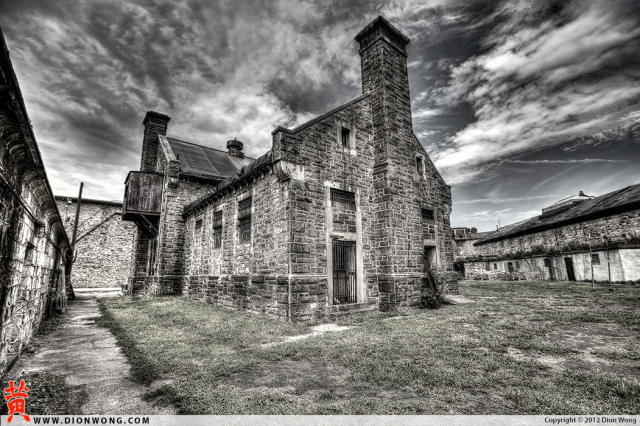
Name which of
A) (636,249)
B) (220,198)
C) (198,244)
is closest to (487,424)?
(220,198)

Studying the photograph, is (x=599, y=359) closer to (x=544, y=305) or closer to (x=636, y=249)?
(x=544, y=305)

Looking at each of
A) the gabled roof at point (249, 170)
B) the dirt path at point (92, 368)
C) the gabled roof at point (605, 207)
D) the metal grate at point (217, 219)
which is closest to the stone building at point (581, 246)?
the gabled roof at point (605, 207)

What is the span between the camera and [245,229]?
1082 cm

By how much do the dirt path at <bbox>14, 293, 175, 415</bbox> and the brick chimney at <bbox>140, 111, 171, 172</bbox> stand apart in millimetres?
14452

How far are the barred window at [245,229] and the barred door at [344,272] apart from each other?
3.25 metres

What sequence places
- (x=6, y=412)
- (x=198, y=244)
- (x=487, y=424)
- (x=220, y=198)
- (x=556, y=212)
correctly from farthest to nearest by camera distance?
(x=556, y=212)
(x=198, y=244)
(x=220, y=198)
(x=6, y=412)
(x=487, y=424)

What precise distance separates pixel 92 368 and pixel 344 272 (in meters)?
6.63

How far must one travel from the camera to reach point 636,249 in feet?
54.1

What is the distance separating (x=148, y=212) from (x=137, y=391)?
49.4 ft

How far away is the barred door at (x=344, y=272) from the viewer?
9336 millimetres

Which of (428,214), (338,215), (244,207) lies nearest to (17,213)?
(244,207)

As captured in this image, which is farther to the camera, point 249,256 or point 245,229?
point 245,229

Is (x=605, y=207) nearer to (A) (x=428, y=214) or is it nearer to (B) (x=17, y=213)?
(A) (x=428, y=214)

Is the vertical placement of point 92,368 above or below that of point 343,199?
below
